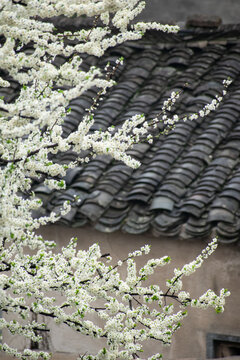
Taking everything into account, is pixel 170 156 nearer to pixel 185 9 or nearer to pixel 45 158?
pixel 45 158

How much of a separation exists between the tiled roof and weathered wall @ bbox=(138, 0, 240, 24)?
2.40 metres

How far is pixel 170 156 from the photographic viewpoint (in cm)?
749

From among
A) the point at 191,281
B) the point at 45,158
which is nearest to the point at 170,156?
the point at 191,281

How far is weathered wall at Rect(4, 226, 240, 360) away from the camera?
677 cm

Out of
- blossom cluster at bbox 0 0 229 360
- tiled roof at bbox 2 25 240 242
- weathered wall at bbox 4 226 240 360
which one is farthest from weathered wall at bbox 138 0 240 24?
blossom cluster at bbox 0 0 229 360

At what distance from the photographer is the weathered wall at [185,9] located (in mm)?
11977

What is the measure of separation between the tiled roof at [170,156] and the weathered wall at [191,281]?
0.44 m

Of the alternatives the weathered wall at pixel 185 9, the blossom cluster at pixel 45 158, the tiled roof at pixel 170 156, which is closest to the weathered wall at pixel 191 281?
the tiled roof at pixel 170 156

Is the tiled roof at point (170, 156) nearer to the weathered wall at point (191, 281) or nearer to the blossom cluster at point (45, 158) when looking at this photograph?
the weathered wall at point (191, 281)

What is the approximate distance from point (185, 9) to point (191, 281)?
661 centimetres

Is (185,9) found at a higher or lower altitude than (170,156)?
higher

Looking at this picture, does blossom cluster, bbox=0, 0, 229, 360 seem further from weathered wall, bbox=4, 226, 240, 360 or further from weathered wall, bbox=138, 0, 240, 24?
weathered wall, bbox=138, 0, 240, 24

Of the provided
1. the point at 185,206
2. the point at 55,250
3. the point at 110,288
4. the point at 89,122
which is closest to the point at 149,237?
the point at 185,206

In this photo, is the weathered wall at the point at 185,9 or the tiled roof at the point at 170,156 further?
the weathered wall at the point at 185,9
